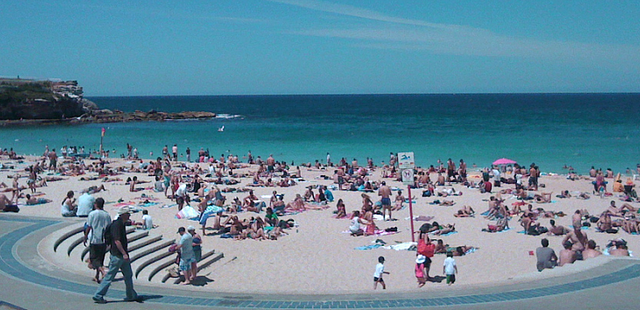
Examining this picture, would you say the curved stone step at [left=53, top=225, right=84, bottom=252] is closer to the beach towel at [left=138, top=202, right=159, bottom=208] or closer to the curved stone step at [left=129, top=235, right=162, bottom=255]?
the curved stone step at [left=129, top=235, right=162, bottom=255]

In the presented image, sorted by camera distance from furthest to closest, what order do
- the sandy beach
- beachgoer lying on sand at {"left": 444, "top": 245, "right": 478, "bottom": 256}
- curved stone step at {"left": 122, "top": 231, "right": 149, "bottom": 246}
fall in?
beachgoer lying on sand at {"left": 444, "top": 245, "right": 478, "bottom": 256} → curved stone step at {"left": 122, "top": 231, "right": 149, "bottom": 246} → the sandy beach

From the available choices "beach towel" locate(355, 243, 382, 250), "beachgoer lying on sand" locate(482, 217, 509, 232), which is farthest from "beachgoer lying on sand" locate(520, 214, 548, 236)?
"beach towel" locate(355, 243, 382, 250)

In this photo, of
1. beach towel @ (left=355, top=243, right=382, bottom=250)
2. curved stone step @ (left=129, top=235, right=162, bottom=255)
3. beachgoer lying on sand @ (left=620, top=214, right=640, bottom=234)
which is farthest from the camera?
beachgoer lying on sand @ (left=620, top=214, right=640, bottom=234)

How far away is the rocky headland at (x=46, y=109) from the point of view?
76938 mm

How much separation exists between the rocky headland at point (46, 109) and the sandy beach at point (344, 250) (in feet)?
207

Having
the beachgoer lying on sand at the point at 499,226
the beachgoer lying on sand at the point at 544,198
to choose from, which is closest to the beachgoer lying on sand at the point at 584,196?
the beachgoer lying on sand at the point at 544,198

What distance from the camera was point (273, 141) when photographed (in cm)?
5603

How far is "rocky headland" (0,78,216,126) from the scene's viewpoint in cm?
7694

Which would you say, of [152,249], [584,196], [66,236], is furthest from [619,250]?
[66,236]

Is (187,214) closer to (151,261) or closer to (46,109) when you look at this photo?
(151,261)

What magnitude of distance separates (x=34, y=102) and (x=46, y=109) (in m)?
1.94

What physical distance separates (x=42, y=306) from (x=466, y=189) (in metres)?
20.1

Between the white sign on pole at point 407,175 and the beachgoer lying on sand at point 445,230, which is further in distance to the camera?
the beachgoer lying on sand at point 445,230

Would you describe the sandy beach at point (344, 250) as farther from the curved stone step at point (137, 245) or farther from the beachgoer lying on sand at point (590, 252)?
the curved stone step at point (137, 245)
